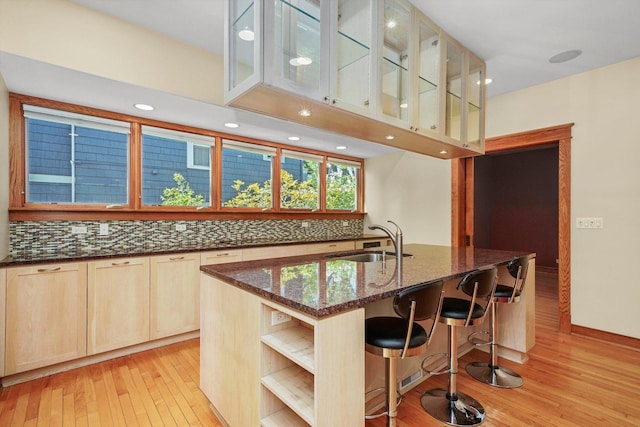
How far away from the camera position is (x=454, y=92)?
253 centimetres

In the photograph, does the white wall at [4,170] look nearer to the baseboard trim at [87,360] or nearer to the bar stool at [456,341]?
the baseboard trim at [87,360]

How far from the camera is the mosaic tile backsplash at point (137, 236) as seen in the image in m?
2.62

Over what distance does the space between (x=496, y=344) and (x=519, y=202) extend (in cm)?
494

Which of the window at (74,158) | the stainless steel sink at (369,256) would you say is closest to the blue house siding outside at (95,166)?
the window at (74,158)

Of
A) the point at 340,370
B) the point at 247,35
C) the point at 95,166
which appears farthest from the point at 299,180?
the point at 340,370

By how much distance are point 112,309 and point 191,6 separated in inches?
99.1

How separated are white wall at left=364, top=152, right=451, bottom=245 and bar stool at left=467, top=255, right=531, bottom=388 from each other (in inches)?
76.3

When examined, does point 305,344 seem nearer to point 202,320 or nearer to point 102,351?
point 202,320

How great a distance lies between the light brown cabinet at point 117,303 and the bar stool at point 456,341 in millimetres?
2489

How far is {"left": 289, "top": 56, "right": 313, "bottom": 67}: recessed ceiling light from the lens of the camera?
157 centimetres

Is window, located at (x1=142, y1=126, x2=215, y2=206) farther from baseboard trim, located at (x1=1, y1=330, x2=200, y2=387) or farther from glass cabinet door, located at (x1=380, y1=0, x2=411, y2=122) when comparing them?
glass cabinet door, located at (x1=380, y1=0, x2=411, y2=122)

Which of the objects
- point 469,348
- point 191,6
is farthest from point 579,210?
point 191,6

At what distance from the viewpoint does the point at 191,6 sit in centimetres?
209

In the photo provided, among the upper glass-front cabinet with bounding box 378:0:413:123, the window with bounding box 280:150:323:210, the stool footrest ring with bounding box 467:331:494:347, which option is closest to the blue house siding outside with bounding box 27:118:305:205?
the window with bounding box 280:150:323:210
